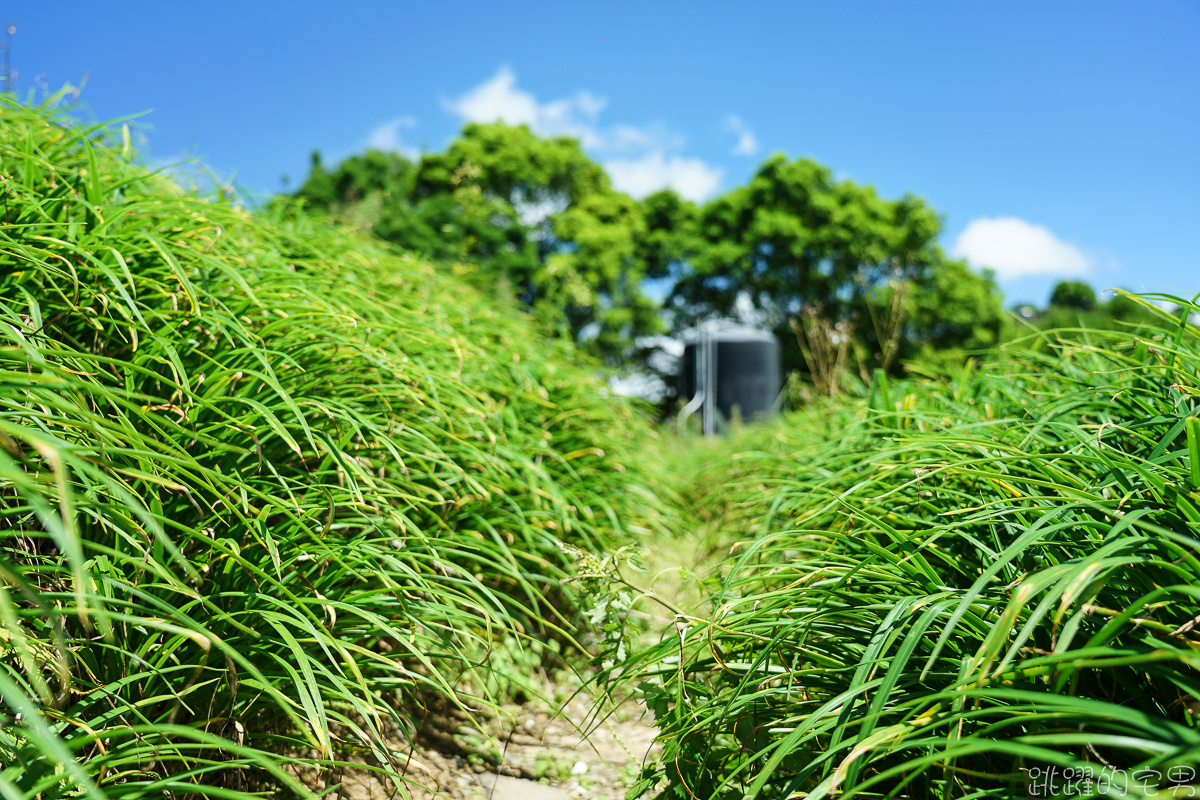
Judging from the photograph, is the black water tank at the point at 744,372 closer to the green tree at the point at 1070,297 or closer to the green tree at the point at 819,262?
the green tree at the point at 819,262

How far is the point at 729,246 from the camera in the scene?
19.9 m

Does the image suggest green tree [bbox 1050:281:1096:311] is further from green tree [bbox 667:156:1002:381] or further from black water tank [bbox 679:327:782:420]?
black water tank [bbox 679:327:782:420]

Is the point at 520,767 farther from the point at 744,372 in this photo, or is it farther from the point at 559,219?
the point at 559,219

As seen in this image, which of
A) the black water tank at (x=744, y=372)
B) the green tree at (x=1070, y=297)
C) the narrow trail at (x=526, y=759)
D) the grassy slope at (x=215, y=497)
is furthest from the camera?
the green tree at (x=1070, y=297)

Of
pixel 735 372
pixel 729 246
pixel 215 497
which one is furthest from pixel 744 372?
pixel 729 246

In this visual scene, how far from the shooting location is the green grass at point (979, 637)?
822mm

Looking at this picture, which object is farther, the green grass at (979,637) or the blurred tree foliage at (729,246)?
the blurred tree foliage at (729,246)

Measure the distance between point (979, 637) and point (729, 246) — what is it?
19.7m

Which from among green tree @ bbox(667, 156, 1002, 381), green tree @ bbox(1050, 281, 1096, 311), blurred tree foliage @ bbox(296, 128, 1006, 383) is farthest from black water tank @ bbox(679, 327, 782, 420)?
green tree @ bbox(1050, 281, 1096, 311)

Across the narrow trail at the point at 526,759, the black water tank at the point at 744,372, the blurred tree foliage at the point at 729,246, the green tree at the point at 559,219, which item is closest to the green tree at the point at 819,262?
the blurred tree foliage at the point at 729,246

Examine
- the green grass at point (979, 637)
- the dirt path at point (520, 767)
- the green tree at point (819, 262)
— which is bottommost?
the dirt path at point (520, 767)

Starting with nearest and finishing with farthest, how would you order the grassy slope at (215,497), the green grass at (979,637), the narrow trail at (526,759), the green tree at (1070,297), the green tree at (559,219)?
the green grass at (979,637) < the grassy slope at (215,497) < the narrow trail at (526,759) < the green tree at (559,219) < the green tree at (1070,297)

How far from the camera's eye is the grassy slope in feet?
3.31

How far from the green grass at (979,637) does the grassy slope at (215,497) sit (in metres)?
0.43
